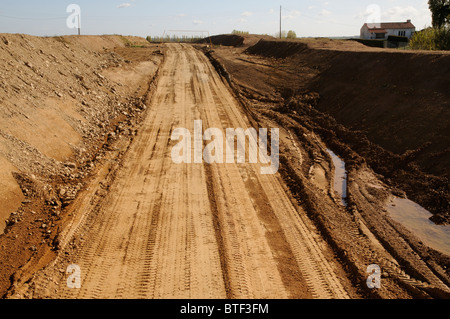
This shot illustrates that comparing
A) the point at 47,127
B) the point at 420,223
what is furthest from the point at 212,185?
the point at 47,127

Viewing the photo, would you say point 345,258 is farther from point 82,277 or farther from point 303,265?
point 82,277

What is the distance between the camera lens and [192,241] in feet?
23.9

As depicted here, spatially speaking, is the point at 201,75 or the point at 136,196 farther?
the point at 201,75

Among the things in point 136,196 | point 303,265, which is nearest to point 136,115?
point 136,196

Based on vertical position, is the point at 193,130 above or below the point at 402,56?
below

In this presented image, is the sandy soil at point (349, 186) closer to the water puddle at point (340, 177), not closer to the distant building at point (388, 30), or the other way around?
the water puddle at point (340, 177)

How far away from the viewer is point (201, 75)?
76.5 ft

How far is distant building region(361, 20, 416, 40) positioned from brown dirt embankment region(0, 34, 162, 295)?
5741 cm

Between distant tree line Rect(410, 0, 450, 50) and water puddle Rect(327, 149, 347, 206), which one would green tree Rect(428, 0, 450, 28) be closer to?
distant tree line Rect(410, 0, 450, 50)

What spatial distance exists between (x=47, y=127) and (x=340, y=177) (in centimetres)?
1072

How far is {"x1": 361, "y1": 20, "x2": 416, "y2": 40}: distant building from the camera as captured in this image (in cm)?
6162

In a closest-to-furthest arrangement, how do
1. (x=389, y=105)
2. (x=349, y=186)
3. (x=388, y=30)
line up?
1. (x=349, y=186)
2. (x=389, y=105)
3. (x=388, y=30)

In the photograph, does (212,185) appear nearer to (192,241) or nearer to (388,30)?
(192,241)
